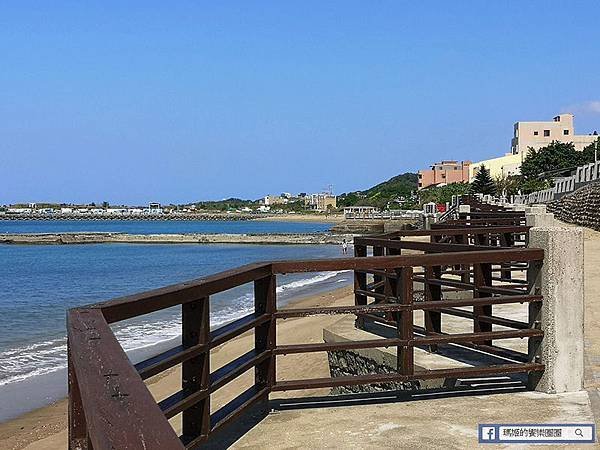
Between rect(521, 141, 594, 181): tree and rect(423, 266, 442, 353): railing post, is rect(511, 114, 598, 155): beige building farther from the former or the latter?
rect(423, 266, 442, 353): railing post

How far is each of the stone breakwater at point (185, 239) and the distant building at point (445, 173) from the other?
253 feet

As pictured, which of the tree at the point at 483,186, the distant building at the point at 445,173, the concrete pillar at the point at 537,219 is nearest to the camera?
the concrete pillar at the point at 537,219

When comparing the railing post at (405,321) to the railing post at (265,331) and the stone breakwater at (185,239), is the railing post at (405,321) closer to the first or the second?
the railing post at (265,331)

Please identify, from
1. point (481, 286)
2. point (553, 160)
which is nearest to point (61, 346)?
A: point (481, 286)

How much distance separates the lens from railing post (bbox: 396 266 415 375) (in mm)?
6344

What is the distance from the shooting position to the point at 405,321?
636cm

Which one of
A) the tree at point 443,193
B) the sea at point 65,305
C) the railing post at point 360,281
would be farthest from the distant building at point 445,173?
the railing post at point 360,281

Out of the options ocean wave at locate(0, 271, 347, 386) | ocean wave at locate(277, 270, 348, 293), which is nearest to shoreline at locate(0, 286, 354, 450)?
ocean wave at locate(0, 271, 347, 386)

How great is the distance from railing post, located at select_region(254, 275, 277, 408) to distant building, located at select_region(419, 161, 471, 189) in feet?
543

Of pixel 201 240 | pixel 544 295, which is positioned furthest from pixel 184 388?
pixel 201 240

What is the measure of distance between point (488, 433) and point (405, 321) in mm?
1300

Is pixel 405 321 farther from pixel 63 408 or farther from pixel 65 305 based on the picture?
pixel 65 305

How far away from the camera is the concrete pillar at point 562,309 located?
6449 mm

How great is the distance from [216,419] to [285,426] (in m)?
0.54
